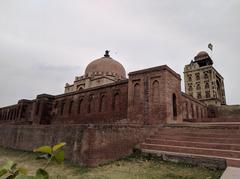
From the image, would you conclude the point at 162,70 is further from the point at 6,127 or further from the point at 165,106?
the point at 6,127

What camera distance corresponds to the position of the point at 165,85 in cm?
1309

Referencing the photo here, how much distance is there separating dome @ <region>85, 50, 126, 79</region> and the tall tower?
21179mm

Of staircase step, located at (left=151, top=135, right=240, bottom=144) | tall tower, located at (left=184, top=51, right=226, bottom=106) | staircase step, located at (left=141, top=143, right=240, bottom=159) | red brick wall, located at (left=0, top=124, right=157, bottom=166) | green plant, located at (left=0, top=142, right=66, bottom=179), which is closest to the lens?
green plant, located at (left=0, top=142, right=66, bottom=179)

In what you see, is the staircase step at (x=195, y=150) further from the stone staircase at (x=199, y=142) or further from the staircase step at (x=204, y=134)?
the staircase step at (x=204, y=134)

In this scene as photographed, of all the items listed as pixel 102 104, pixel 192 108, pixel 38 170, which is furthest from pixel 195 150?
pixel 192 108

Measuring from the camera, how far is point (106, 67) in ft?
109

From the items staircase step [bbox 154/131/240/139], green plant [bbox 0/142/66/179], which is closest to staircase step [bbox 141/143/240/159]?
staircase step [bbox 154/131/240/139]

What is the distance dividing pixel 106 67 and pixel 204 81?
25.9 meters

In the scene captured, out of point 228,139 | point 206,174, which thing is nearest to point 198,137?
point 228,139

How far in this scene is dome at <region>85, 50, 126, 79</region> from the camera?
33156 millimetres

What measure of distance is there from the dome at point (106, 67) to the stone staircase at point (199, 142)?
23361 millimetres

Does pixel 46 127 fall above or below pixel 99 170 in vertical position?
above

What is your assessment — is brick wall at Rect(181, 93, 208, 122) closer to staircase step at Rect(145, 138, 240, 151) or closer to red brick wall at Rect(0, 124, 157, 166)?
staircase step at Rect(145, 138, 240, 151)

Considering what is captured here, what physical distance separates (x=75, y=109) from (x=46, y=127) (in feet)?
30.6
